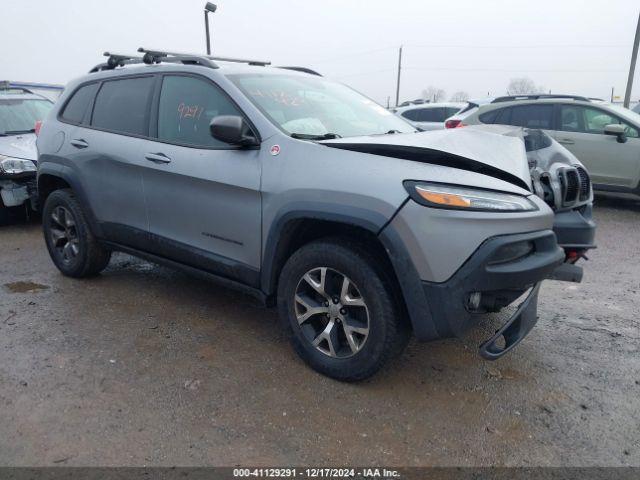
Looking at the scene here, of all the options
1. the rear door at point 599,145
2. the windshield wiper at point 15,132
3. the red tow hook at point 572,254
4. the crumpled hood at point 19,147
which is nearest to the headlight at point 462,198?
the red tow hook at point 572,254

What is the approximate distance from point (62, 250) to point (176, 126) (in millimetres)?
1923

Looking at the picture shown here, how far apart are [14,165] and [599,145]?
7.83 m

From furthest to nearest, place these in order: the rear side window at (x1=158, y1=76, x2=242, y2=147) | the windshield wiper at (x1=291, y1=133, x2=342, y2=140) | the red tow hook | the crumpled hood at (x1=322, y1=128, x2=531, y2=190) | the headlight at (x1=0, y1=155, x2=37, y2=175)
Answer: the headlight at (x1=0, y1=155, x2=37, y2=175)
the rear side window at (x1=158, y1=76, x2=242, y2=147)
the red tow hook
the windshield wiper at (x1=291, y1=133, x2=342, y2=140)
the crumpled hood at (x1=322, y1=128, x2=531, y2=190)

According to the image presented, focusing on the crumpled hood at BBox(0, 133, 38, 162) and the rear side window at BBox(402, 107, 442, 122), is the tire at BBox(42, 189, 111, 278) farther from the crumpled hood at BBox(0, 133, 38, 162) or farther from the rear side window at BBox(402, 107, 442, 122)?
the rear side window at BBox(402, 107, 442, 122)

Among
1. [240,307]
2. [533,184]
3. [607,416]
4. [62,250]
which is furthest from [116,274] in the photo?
[607,416]

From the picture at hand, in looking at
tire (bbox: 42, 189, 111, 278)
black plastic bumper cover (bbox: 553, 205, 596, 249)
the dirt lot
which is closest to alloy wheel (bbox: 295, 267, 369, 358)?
the dirt lot

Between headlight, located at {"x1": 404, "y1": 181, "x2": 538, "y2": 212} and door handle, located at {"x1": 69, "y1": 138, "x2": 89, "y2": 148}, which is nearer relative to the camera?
headlight, located at {"x1": 404, "y1": 181, "x2": 538, "y2": 212}

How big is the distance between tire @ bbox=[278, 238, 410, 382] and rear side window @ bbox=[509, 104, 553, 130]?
6.36 metres

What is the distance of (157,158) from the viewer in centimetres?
355

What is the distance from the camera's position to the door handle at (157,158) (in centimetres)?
351

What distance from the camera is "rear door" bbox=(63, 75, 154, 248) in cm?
380

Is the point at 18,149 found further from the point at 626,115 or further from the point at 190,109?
the point at 626,115

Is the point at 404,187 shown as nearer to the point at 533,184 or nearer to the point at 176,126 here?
the point at 533,184

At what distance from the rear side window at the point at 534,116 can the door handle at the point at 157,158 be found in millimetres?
6277
